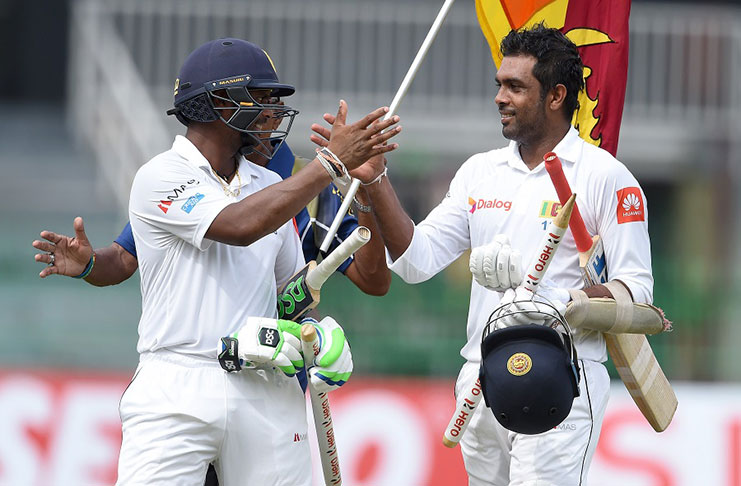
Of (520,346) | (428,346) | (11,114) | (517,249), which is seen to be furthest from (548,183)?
(11,114)

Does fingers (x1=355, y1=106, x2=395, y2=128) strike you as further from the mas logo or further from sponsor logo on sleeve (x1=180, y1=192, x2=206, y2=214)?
the mas logo

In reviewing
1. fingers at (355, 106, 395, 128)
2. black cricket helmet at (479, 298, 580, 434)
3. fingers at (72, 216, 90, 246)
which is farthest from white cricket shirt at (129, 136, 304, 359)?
black cricket helmet at (479, 298, 580, 434)

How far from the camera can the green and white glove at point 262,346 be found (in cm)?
416

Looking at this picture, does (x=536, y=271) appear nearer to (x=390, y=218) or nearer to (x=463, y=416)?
(x=463, y=416)

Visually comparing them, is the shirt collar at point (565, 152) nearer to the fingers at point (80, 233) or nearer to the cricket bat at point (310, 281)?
the cricket bat at point (310, 281)

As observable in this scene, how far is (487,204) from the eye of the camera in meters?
4.88

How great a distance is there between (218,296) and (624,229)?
1.44 metres

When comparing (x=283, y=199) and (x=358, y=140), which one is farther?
(x=358, y=140)

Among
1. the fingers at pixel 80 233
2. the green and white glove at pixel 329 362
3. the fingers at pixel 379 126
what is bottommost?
the green and white glove at pixel 329 362

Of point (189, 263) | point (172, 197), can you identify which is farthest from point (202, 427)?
point (172, 197)

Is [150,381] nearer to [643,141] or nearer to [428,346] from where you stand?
[428,346]

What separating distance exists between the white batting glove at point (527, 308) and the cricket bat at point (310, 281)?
0.51 metres

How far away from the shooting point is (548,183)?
4.79 m

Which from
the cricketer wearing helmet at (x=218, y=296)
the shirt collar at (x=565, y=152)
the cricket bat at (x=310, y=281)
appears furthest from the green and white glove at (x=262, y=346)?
the shirt collar at (x=565, y=152)
